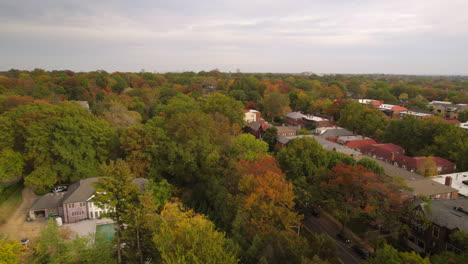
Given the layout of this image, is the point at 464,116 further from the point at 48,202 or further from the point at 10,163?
the point at 10,163

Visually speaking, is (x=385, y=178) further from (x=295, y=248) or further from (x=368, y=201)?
(x=295, y=248)

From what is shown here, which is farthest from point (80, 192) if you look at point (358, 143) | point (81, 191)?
point (358, 143)

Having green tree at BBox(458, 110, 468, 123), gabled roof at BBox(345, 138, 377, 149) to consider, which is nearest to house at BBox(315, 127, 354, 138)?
gabled roof at BBox(345, 138, 377, 149)

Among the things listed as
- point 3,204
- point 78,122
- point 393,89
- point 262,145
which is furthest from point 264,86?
point 3,204

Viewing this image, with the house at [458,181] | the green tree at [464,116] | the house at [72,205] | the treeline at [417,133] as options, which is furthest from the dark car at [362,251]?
the green tree at [464,116]

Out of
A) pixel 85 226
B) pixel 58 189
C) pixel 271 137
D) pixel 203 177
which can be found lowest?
pixel 85 226
